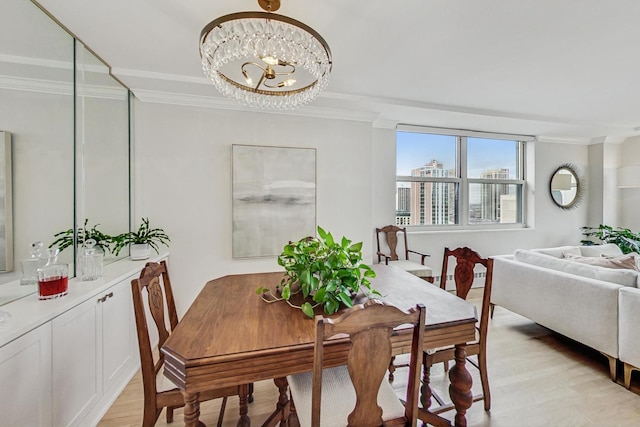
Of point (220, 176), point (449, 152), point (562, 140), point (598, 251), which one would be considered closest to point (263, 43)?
point (220, 176)

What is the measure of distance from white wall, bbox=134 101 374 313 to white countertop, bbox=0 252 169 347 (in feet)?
3.25

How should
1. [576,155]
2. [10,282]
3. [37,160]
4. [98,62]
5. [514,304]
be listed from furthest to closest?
[576,155] → [514,304] → [98,62] → [37,160] → [10,282]

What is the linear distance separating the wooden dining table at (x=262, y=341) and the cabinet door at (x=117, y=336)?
2.33 feet

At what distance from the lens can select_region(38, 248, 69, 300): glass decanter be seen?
4.83 feet

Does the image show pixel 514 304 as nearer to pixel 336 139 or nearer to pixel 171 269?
pixel 336 139

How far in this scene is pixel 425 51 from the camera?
215 cm

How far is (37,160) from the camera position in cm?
158

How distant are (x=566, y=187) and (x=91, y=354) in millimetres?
6700

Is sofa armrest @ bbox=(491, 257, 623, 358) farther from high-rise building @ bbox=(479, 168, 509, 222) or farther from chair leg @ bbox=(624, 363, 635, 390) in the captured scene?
high-rise building @ bbox=(479, 168, 509, 222)

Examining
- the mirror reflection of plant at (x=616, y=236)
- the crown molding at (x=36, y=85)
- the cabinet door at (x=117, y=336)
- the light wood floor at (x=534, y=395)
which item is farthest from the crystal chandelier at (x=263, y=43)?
the mirror reflection of plant at (x=616, y=236)

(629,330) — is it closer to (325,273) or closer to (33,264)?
(325,273)

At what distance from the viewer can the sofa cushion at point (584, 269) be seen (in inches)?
83.8

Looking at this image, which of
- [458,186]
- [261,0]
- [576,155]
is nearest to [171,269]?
[261,0]

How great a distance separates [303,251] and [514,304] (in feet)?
8.77
